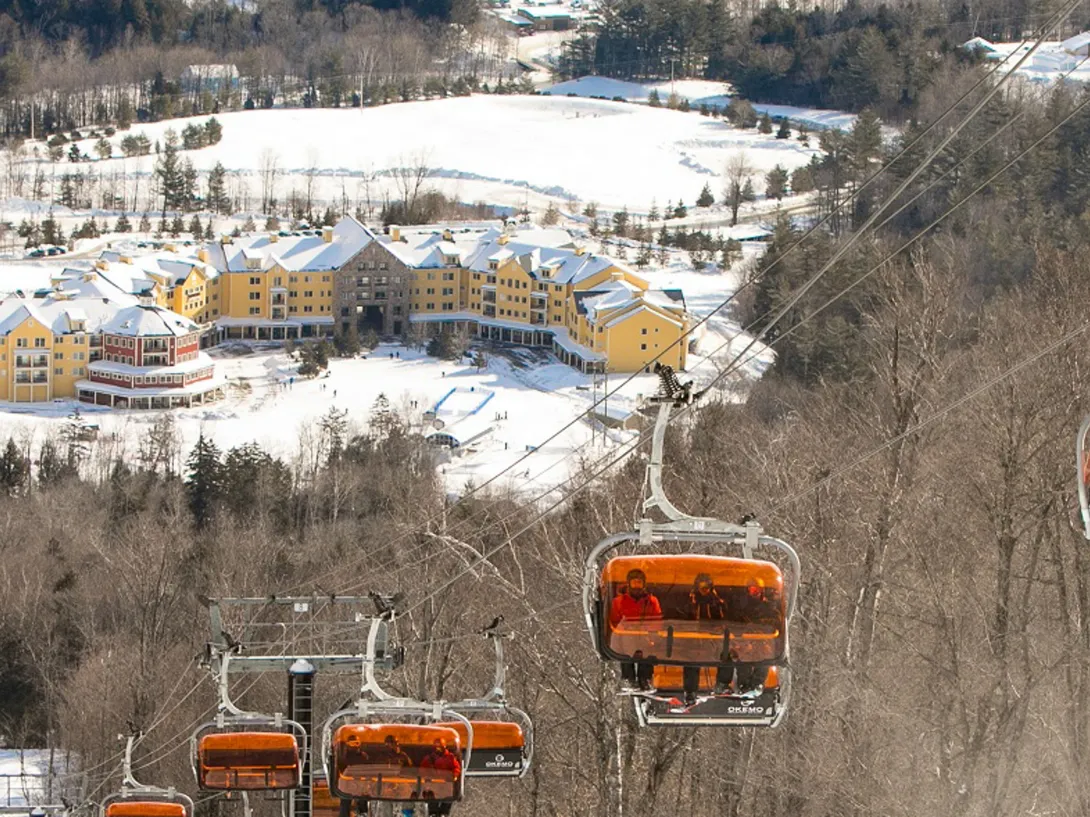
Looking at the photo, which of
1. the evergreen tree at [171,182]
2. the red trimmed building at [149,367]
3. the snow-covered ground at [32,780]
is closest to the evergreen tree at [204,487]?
the red trimmed building at [149,367]

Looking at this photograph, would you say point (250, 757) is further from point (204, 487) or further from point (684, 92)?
point (684, 92)

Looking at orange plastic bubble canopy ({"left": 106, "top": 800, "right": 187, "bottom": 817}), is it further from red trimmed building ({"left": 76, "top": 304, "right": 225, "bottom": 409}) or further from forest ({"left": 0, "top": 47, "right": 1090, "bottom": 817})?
red trimmed building ({"left": 76, "top": 304, "right": 225, "bottom": 409})

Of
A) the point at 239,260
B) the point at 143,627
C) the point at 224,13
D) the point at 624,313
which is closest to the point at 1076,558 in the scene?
the point at 143,627

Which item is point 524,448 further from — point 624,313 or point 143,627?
point 143,627

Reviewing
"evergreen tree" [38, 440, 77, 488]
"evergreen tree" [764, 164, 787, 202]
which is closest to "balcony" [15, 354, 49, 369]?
"evergreen tree" [38, 440, 77, 488]

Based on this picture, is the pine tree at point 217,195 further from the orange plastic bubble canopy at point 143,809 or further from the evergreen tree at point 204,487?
the orange plastic bubble canopy at point 143,809

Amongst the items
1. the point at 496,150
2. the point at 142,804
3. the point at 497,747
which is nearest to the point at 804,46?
the point at 496,150
